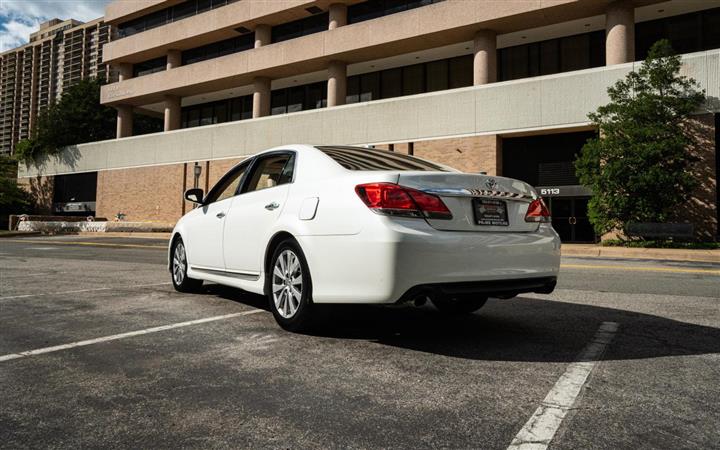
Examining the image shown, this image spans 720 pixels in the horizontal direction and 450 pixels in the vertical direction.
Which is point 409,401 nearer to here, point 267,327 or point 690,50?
point 267,327

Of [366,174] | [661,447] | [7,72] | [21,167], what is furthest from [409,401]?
[7,72]

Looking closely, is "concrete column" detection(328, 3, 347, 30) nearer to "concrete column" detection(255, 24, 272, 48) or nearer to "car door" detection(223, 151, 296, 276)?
"concrete column" detection(255, 24, 272, 48)

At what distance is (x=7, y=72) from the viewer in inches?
4712

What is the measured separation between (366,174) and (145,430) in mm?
2226

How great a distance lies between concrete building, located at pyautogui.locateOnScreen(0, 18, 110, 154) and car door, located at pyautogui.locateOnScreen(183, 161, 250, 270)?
120095 mm

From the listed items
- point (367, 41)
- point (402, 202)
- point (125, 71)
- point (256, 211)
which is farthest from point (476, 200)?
point (125, 71)

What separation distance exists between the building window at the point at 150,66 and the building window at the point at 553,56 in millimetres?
26830

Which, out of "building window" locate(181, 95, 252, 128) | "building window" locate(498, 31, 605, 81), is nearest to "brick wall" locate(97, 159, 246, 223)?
"building window" locate(181, 95, 252, 128)

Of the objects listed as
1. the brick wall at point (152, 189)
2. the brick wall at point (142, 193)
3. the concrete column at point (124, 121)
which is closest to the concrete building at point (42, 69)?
the concrete column at point (124, 121)

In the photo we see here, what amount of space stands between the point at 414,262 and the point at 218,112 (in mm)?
39492

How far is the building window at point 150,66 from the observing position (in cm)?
4069

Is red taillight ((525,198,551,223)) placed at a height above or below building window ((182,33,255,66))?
below

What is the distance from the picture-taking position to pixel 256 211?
4.90 meters

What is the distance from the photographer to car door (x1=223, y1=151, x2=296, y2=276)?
4.66 m
